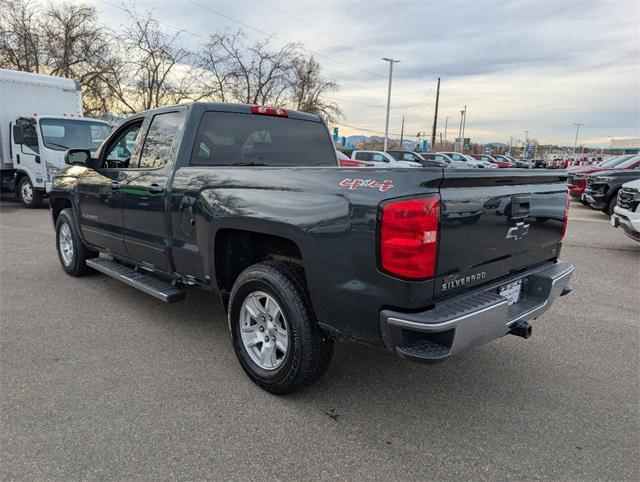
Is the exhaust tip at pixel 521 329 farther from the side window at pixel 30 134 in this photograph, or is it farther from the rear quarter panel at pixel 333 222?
the side window at pixel 30 134

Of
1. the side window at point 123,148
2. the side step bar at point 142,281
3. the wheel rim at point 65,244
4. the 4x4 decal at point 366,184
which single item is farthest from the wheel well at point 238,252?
the wheel rim at point 65,244

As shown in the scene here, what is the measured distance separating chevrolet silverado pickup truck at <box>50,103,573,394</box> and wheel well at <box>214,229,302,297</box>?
0.04ft

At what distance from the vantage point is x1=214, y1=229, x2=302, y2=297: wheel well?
3.32 m

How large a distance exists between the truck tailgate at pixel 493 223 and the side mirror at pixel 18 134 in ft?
41.3

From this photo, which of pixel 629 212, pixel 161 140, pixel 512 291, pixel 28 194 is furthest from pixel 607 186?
pixel 28 194

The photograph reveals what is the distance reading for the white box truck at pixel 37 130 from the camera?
1162 cm

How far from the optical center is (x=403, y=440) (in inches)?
105

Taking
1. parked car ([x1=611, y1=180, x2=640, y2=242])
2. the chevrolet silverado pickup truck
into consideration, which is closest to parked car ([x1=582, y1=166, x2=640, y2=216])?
parked car ([x1=611, y1=180, x2=640, y2=242])

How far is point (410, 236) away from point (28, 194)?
13.2 m

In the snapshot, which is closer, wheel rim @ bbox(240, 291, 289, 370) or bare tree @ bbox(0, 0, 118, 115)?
wheel rim @ bbox(240, 291, 289, 370)

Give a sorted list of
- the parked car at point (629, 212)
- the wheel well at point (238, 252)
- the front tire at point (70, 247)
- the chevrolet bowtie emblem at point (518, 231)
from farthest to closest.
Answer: the parked car at point (629, 212)
the front tire at point (70, 247)
the wheel well at point (238, 252)
the chevrolet bowtie emblem at point (518, 231)

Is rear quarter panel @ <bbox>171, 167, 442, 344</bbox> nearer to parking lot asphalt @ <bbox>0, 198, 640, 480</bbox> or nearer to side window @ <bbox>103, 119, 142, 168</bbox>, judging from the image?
parking lot asphalt @ <bbox>0, 198, 640, 480</bbox>

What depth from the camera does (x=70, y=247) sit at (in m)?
5.89

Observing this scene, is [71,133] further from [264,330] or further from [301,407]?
[301,407]
